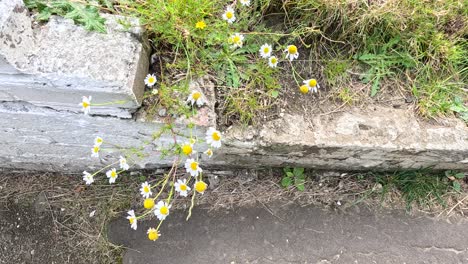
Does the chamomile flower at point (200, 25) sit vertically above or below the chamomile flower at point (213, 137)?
above

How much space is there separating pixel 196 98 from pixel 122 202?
90 cm

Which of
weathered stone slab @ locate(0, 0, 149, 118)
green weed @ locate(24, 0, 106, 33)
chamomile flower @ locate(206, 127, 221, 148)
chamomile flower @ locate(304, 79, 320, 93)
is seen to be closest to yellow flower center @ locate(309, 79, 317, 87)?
chamomile flower @ locate(304, 79, 320, 93)

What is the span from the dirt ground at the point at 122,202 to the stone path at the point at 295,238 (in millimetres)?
44

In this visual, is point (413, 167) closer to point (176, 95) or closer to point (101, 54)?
point (176, 95)

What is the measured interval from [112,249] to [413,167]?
1.65 metres

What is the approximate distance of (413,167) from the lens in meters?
2.22

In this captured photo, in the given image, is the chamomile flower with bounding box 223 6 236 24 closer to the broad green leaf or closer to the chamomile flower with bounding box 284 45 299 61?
the chamomile flower with bounding box 284 45 299 61

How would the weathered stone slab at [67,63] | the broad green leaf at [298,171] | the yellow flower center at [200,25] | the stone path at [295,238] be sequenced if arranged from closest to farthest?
the weathered stone slab at [67,63]
the yellow flower center at [200,25]
the stone path at [295,238]
the broad green leaf at [298,171]

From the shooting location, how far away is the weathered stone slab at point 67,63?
1520 mm

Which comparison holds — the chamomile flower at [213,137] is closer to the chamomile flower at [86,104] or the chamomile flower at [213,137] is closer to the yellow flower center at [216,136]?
the yellow flower center at [216,136]

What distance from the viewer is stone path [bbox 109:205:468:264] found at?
7.13 feet

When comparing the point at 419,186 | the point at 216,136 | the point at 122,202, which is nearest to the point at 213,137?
the point at 216,136

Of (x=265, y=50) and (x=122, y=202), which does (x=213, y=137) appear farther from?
(x=122, y=202)

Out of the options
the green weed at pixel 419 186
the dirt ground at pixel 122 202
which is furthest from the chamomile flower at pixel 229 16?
the green weed at pixel 419 186
